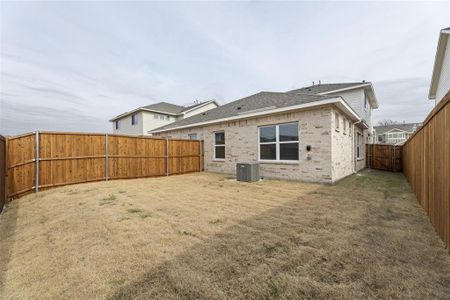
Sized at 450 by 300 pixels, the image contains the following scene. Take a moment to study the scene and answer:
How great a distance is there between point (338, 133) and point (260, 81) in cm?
1220

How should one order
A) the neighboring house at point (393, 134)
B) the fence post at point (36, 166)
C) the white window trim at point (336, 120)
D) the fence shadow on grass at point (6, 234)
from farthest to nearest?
the neighboring house at point (393, 134) → the white window trim at point (336, 120) → the fence post at point (36, 166) → the fence shadow on grass at point (6, 234)

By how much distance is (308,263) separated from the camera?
2.25 meters

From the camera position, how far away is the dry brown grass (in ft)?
6.06

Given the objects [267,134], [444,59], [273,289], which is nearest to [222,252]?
[273,289]

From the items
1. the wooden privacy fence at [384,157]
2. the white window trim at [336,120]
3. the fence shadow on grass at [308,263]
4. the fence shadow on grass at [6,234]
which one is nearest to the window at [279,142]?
the white window trim at [336,120]

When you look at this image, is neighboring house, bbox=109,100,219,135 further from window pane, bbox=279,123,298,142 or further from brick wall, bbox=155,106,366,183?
window pane, bbox=279,123,298,142

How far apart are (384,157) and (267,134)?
1057 centimetres

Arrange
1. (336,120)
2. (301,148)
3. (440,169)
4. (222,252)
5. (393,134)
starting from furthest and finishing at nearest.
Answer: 1. (393,134)
2. (336,120)
3. (301,148)
4. (440,169)
5. (222,252)

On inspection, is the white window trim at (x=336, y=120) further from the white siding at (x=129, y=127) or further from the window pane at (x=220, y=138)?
the white siding at (x=129, y=127)

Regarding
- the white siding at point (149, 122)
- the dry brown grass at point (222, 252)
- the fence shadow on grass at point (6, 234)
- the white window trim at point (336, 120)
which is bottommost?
the fence shadow on grass at point (6, 234)

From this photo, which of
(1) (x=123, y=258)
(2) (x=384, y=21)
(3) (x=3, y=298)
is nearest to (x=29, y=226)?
(3) (x=3, y=298)

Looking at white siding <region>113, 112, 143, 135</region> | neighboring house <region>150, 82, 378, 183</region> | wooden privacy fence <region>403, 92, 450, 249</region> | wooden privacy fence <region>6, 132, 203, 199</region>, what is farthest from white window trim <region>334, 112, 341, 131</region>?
white siding <region>113, 112, 143, 135</region>

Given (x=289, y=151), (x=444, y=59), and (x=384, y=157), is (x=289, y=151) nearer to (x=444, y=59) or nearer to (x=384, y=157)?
(x=444, y=59)

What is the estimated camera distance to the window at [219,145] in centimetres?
1141
